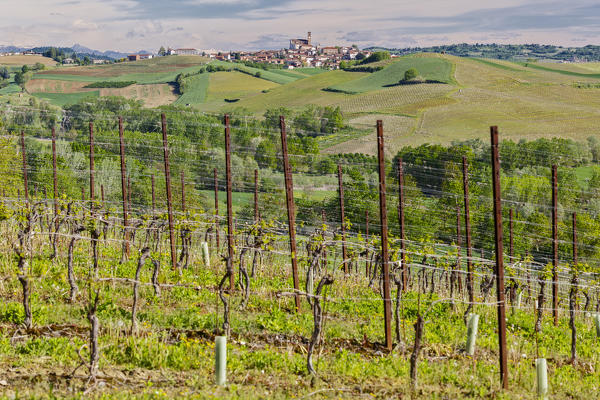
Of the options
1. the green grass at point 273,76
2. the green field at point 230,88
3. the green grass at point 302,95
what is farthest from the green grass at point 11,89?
the green grass at point 273,76

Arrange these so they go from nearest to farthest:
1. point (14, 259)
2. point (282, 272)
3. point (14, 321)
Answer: point (14, 321), point (14, 259), point (282, 272)

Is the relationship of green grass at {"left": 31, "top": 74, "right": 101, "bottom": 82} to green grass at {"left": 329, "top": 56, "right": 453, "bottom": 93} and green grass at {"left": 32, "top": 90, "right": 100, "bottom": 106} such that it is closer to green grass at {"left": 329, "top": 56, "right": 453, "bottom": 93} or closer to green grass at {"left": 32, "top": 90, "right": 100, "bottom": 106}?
green grass at {"left": 32, "top": 90, "right": 100, "bottom": 106}

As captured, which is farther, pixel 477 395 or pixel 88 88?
pixel 88 88

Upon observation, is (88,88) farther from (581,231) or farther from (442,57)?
(581,231)

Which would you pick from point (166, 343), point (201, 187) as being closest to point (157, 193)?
point (201, 187)

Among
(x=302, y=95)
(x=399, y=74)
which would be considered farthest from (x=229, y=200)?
(x=399, y=74)

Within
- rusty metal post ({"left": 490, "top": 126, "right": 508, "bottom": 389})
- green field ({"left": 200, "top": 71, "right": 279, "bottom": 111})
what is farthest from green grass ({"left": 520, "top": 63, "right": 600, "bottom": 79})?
rusty metal post ({"left": 490, "top": 126, "right": 508, "bottom": 389})

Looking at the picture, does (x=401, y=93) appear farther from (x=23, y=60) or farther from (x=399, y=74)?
Result: (x=23, y=60)

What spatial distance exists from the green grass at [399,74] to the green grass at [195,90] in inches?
1216

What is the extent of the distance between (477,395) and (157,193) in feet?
132

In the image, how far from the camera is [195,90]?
13550 cm

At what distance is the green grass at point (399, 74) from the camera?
4838 inches

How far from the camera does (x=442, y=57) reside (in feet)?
448

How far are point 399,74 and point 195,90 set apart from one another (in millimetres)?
49110
